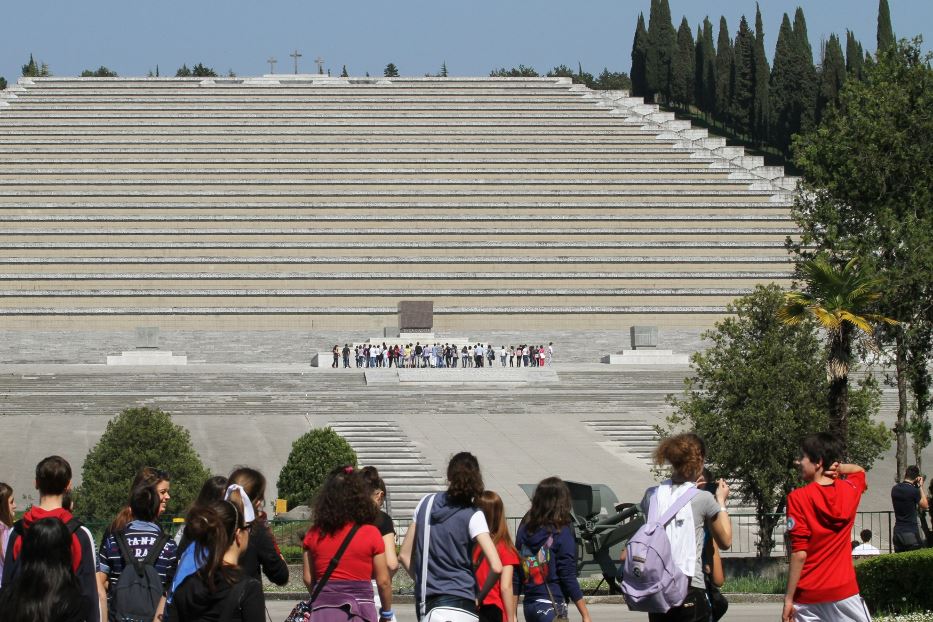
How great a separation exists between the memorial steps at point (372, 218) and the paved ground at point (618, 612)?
36017 mm

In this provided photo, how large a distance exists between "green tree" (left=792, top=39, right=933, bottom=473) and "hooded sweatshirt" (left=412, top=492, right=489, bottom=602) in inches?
652

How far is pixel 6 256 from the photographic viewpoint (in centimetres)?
5109

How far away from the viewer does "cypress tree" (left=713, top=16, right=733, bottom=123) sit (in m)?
72.7

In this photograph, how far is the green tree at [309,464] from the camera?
23.9 m

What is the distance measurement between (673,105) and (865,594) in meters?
70.1

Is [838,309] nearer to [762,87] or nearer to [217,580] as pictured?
[217,580]

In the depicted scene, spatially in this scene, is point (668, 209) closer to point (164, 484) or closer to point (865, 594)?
point (865, 594)

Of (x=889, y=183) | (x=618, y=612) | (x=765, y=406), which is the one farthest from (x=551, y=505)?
(x=889, y=183)

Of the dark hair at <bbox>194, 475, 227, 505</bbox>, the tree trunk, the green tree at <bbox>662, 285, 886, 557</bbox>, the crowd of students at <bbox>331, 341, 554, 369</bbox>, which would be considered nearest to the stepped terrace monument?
the crowd of students at <bbox>331, 341, 554, 369</bbox>

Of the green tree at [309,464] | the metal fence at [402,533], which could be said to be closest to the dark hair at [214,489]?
the metal fence at [402,533]

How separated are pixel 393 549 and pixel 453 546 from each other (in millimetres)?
282

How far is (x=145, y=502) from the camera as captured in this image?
24.6 ft

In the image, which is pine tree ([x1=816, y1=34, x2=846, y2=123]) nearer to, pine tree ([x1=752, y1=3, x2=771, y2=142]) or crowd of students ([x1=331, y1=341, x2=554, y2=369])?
pine tree ([x1=752, y1=3, x2=771, y2=142])

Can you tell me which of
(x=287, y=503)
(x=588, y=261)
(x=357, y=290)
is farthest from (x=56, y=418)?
(x=588, y=261)
